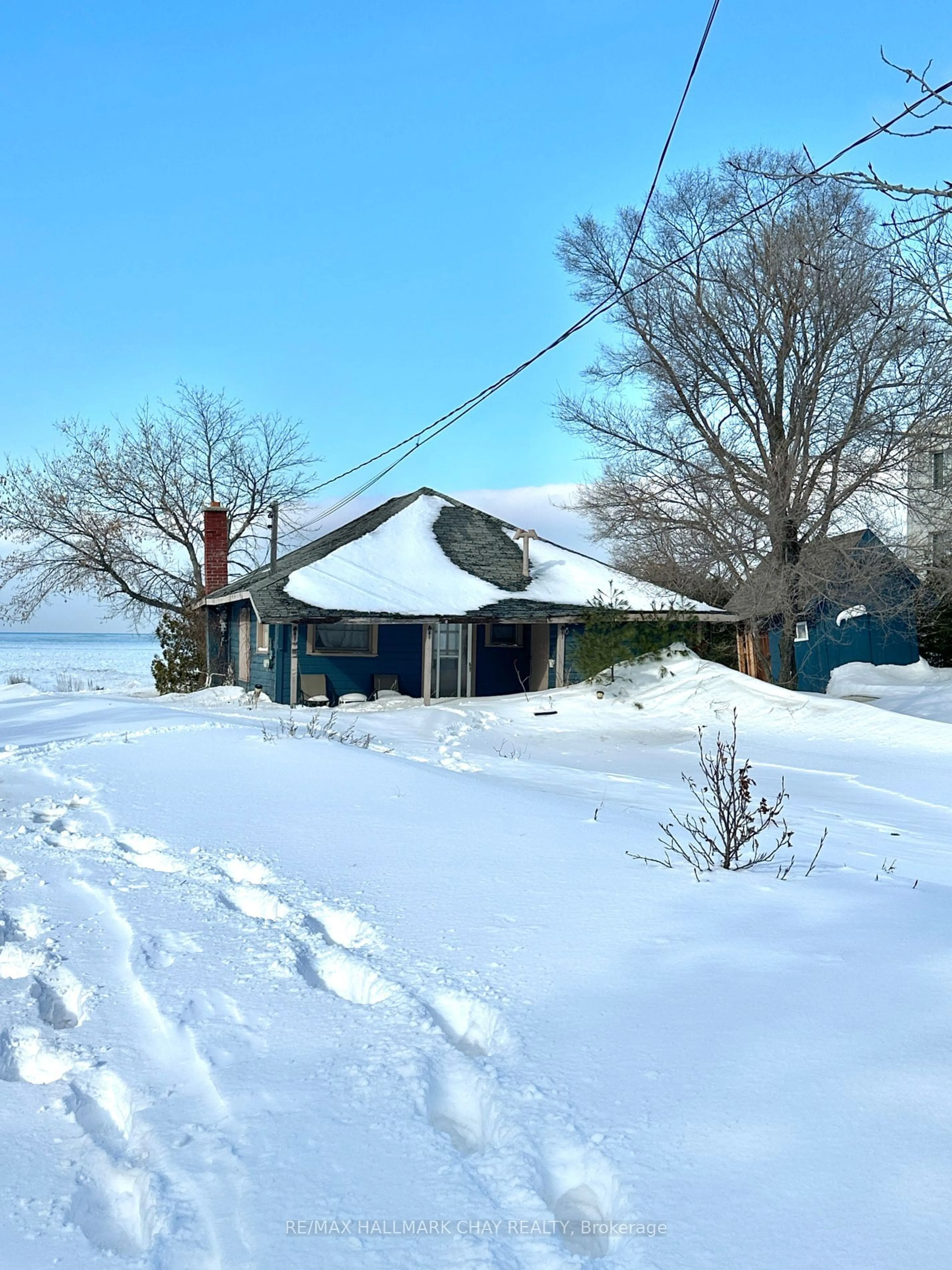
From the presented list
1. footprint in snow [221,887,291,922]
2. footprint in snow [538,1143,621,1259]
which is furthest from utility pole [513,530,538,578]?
footprint in snow [538,1143,621,1259]

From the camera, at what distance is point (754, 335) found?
19.5 meters

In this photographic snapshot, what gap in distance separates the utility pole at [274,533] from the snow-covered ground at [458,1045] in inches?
693

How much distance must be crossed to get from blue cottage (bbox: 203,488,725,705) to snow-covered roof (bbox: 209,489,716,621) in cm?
4

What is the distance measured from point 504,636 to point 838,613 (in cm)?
1016

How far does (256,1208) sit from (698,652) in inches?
788

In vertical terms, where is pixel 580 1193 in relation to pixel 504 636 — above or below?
below

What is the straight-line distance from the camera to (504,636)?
75.4 feet

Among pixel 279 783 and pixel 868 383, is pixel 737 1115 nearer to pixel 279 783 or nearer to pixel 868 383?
pixel 279 783

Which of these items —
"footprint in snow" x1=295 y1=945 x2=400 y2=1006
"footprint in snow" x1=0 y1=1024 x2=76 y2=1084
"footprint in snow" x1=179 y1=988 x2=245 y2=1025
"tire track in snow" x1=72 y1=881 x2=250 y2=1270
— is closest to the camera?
"tire track in snow" x1=72 y1=881 x2=250 y2=1270

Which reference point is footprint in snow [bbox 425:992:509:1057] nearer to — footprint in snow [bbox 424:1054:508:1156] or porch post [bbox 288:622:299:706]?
footprint in snow [bbox 424:1054:508:1156]

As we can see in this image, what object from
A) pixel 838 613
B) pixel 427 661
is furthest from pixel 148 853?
pixel 838 613

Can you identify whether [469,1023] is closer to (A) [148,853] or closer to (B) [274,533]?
(A) [148,853]

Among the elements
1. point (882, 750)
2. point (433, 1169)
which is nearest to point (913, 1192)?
point (433, 1169)

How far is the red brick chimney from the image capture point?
27.8 meters
